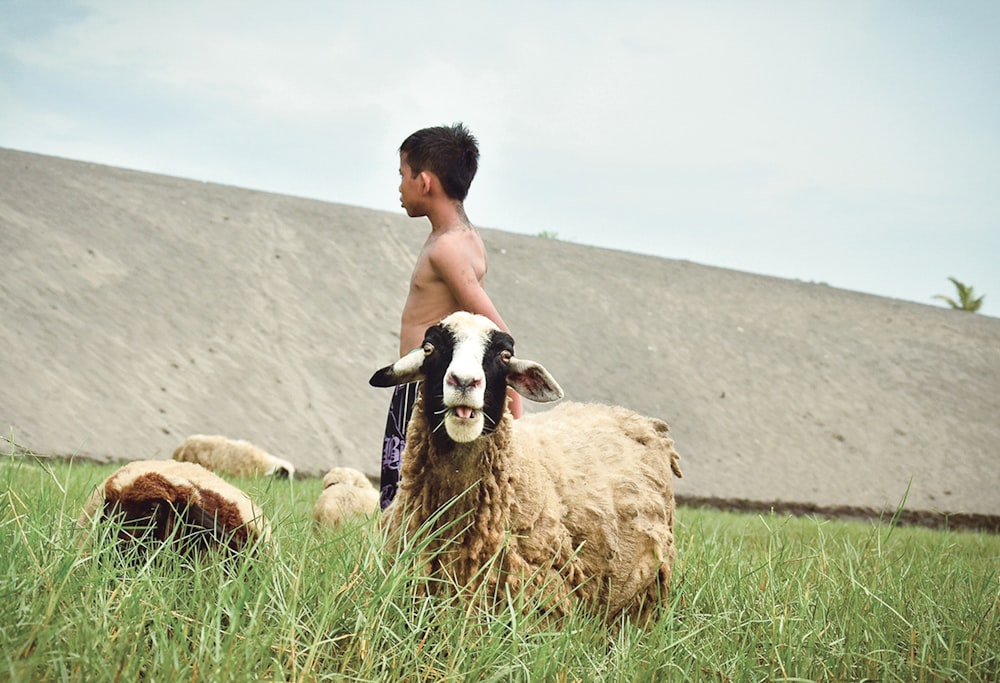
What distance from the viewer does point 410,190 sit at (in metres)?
4.42

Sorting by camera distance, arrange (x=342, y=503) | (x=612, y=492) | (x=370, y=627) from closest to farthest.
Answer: (x=370, y=627)
(x=612, y=492)
(x=342, y=503)

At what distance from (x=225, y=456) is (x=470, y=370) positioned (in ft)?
24.6

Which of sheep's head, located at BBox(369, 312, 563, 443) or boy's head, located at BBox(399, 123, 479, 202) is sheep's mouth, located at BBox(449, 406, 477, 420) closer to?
sheep's head, located at BBox(369, 312, 563, 443)

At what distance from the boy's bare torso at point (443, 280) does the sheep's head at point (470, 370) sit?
774 mm

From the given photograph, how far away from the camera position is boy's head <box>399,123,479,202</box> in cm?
438

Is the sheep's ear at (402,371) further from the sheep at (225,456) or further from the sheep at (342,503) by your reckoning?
the sheep at (225,456)

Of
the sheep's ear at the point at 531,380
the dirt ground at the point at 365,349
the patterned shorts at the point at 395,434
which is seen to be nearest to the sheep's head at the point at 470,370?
the sheep's ear at the point at 531,380

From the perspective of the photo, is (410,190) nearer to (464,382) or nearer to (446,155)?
(446,155)

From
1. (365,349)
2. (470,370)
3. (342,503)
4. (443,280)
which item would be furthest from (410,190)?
(365,349)

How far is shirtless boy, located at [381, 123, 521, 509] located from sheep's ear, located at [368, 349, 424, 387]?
0.83 metres

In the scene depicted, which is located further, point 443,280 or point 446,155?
point 446,155

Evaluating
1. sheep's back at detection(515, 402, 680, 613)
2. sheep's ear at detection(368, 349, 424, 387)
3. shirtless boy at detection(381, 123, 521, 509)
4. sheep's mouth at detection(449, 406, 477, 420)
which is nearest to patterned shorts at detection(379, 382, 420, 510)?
shirtless boy at detection(381, 123, 521, 509)

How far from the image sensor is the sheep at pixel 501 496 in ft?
10.4

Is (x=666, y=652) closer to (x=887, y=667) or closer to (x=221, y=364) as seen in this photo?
(x=887, y=667)
